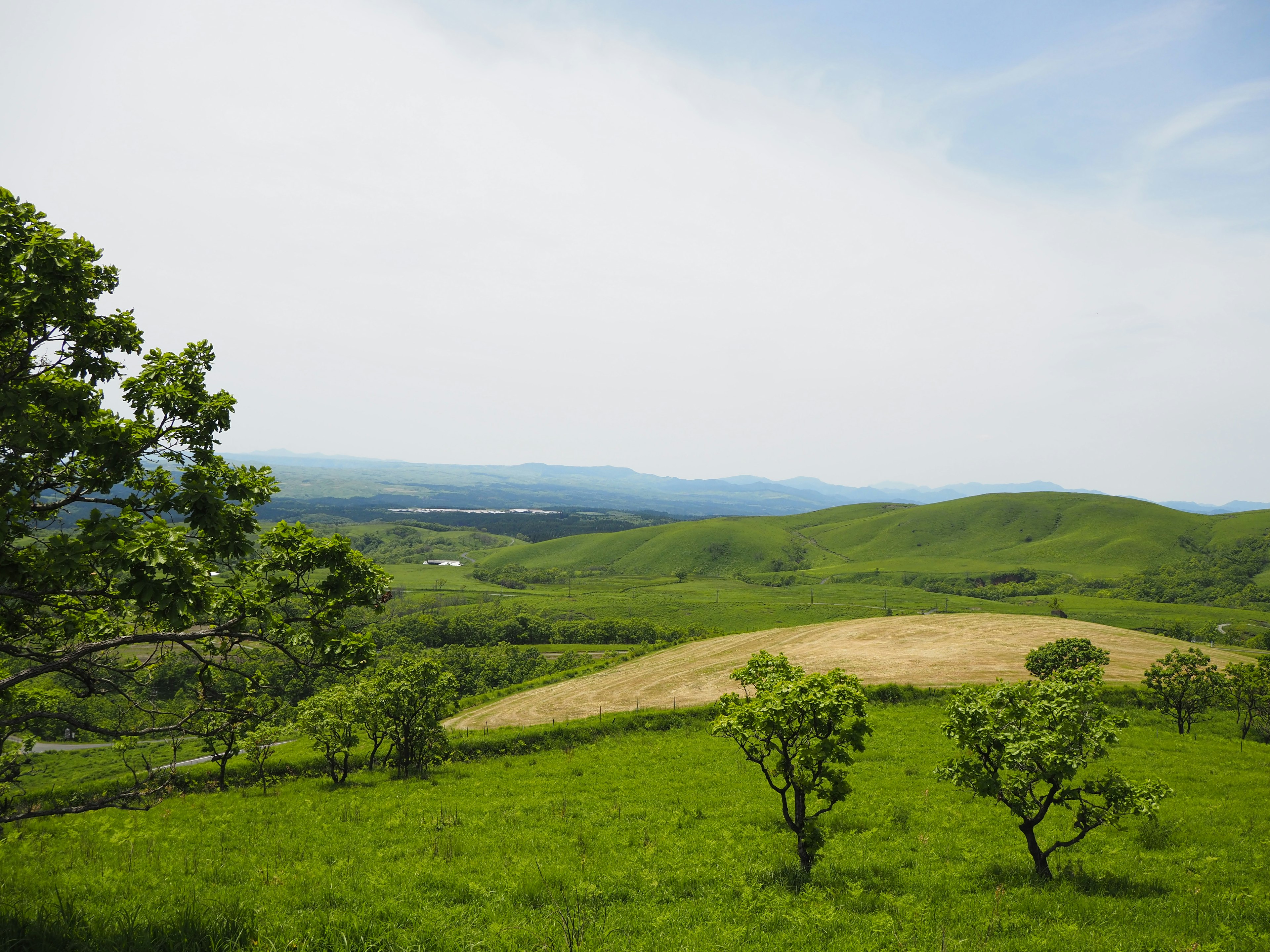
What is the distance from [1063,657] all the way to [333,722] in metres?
71.8

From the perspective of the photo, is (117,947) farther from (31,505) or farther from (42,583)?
(31,505)

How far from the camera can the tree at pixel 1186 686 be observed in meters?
49.7

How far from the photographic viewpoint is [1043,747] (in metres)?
17.3

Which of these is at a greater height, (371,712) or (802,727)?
(802,727)

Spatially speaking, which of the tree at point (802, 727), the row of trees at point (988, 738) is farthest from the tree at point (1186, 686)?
the tree at point (802, 727)

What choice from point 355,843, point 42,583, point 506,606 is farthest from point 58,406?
point 506,606

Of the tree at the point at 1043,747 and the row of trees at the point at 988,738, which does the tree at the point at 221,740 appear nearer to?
the row of trees at the point at 988,738

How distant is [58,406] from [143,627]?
15.6ft

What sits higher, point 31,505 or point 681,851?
point 31,505

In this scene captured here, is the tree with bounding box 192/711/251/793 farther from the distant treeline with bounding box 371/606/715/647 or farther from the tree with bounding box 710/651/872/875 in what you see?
the distant treeline with bounding box 371/606/715/647

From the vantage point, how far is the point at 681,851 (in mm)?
22875

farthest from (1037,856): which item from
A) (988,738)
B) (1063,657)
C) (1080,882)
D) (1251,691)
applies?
(1063,657)

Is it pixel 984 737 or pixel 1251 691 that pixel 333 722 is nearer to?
pixel 984 737

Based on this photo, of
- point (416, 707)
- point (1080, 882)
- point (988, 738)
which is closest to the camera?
point (1080, 882)
